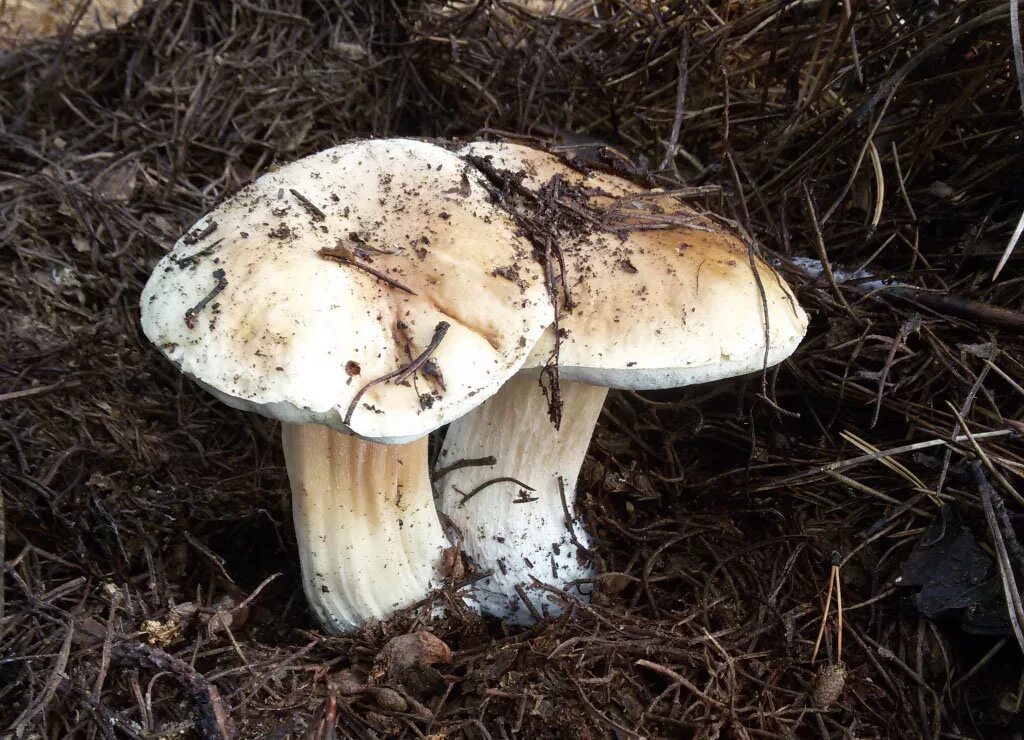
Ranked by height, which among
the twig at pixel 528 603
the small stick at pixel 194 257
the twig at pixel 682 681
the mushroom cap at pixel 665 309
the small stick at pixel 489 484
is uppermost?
the small stick at pixel 194 257

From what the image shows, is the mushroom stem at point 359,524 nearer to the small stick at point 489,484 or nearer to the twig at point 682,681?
the small stick at point 489,484

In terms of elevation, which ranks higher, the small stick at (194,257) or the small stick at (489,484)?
the small stick at (194,257)

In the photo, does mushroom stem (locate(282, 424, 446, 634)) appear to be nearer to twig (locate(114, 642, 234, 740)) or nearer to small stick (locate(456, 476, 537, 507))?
small stick (locate(456, 476, 537, 507))

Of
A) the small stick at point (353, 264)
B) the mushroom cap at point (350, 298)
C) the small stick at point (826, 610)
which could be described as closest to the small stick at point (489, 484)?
the mushroom cap at point (350, 298)

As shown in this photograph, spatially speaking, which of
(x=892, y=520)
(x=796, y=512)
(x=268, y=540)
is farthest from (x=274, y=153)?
Answer: (x=892, y=520)

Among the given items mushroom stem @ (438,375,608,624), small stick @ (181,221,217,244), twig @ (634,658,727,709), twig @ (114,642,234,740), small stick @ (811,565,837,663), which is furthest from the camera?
mushroom stem @ (438,375,608,624)

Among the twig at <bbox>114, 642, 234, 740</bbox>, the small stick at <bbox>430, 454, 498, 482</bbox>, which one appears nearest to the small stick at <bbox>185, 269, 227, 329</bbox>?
the twig at <bbox>114, 642, 234, 740</bbox>

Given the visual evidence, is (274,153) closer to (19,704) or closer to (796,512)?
(19,704)
